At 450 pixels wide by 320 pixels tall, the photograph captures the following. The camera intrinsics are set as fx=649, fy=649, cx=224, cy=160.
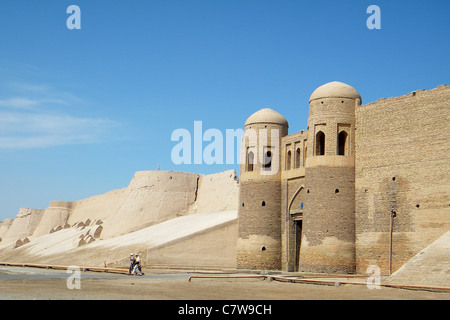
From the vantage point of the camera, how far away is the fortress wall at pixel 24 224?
6397 cm

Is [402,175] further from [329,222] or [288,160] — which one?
[288,160]

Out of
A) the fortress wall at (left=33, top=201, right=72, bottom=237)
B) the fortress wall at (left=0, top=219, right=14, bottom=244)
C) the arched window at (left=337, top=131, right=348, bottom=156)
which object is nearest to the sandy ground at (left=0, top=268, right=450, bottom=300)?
the arched window at (left=337, top=131, right=348, bottom=156)

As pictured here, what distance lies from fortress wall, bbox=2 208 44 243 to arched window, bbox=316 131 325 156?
4299 cm

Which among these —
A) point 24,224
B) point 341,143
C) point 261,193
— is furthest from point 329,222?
point 24,224

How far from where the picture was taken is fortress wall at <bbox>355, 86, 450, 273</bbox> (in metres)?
22.9

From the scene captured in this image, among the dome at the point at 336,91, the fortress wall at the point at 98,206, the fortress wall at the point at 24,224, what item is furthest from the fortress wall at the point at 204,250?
the fortress wall at the point at 24,224

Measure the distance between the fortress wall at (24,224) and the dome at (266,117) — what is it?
39.0 metres

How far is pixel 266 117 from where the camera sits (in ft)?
101

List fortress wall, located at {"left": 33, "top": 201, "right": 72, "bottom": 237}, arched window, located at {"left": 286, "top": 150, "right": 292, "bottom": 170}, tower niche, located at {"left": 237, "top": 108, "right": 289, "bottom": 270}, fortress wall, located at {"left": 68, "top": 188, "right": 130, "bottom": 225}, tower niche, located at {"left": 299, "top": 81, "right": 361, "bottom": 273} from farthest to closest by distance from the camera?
fortress wall, located at {"left": 33, "top": 201, "right": 72, "bottom": 237}, fortress wall, located at {"left": 68, "top": 188, "right": 130, "bottom": 225}, arched window, located at {"left": 286, "top": 150, "right": 292, "bottom": 170}, tower niche, located at {"left": 237, "top": 108, "right": 289, "bottom": 270}, tower niche, located at {"left": 299, "top": 81, "right": 361, "bottom": 273}

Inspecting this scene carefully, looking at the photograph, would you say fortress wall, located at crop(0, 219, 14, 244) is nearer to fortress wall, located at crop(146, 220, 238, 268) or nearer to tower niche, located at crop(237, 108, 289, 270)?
fortress wall, located at crop(146, 220, 238, 268)
